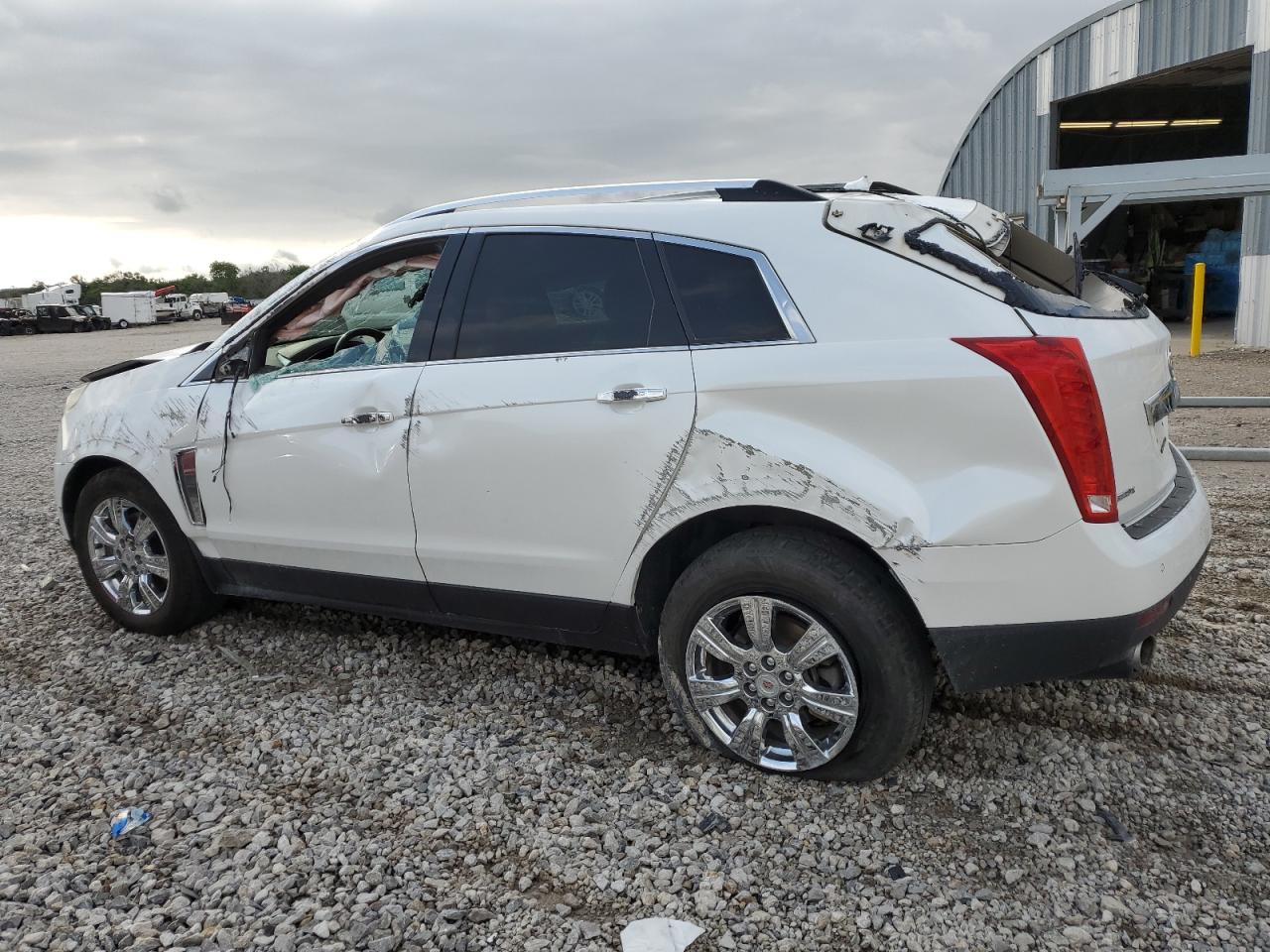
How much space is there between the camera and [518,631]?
138 inches

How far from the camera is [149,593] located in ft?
14.6

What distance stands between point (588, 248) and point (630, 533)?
94 centimetres

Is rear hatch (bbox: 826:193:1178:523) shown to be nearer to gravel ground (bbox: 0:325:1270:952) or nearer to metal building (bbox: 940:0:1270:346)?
gravel ground (bbox: 0:325:1270:952)

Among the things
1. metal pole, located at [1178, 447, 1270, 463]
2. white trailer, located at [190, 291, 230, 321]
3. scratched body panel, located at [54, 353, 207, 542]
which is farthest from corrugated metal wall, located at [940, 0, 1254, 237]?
white trailer, located at [190, 291, 230, 321]

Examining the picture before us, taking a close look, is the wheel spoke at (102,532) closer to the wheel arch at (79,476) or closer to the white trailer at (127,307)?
the wheel arch at (79,476)

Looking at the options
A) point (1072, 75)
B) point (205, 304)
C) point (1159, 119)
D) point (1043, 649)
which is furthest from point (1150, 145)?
point (205, 304)

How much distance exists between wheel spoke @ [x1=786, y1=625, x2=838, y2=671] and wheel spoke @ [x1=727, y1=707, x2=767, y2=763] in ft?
0.77

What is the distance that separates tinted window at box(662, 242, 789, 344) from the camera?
291cm

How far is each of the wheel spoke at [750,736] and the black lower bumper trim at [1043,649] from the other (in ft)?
1.90

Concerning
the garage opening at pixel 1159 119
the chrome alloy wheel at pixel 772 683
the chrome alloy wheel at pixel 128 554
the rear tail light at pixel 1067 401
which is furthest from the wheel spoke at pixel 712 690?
the garage opening at pixel 1159 119

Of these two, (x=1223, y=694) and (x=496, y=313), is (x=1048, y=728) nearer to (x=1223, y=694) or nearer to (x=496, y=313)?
(x=1223, y=694)

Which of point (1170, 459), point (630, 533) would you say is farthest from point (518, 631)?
point (1170, 459)

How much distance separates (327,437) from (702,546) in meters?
1.44

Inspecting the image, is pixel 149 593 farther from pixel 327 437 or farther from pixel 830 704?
pixel 830 704
